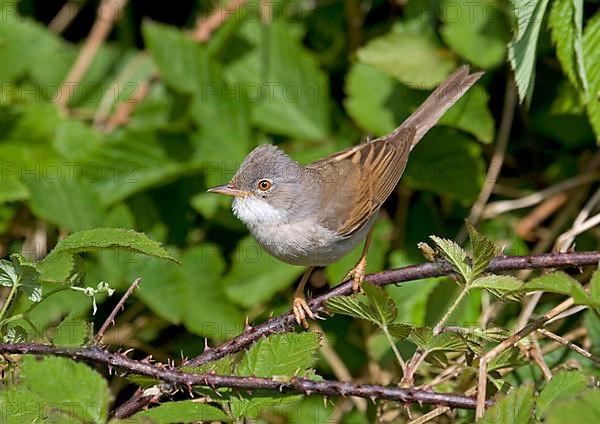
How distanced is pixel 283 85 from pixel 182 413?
9.20 feet

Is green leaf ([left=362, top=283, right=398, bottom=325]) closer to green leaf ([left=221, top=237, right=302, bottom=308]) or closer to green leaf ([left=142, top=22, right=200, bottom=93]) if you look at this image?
green leaf ([left=221, top=237, right=302, bottom=308])

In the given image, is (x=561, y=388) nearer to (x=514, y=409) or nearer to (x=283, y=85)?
(x=514, y=409)

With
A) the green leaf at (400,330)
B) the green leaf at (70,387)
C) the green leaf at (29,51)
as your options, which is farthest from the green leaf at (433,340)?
the green leaf at (29,51)

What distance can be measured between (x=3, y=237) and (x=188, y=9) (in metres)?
1.87

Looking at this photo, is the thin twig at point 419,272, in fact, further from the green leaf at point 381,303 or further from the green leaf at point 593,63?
the green leaf at point 593,63

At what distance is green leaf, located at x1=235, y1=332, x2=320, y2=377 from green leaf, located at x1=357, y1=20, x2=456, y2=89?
2167 millimetres

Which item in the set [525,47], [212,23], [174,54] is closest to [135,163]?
[174,54]

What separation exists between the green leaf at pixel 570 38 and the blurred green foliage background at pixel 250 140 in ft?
2.30

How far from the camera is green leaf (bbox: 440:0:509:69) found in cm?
408

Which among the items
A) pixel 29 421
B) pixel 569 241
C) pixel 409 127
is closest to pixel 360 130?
pixel 409 127

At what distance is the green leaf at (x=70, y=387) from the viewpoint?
6.31 feet

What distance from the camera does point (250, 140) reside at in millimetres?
4453

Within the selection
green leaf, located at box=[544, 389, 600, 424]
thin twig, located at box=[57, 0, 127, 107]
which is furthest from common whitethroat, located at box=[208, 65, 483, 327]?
thin twig, located at box=[57, 0, 127, 107]

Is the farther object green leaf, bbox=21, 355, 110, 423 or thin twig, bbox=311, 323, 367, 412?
thin twig, bbox=311, 323, 367, 412
